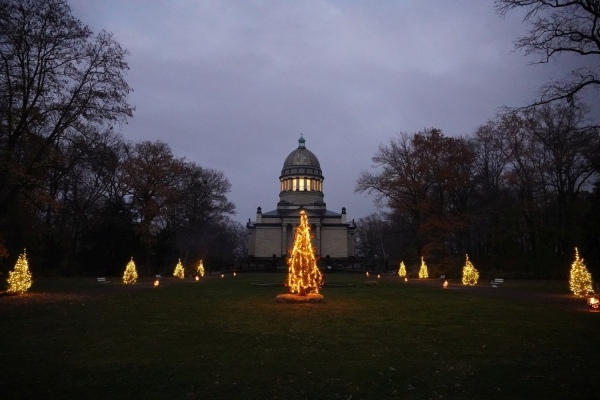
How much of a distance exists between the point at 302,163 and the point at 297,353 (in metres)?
75.0

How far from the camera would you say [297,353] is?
8.94 meters

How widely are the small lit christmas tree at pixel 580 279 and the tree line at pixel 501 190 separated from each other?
1370 cm

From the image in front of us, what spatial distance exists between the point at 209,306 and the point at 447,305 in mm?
9446

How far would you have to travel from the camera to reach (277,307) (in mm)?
16438

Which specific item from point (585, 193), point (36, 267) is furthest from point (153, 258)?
point (585, 193)

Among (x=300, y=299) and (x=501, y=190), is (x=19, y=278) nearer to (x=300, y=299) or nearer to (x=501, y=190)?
(x=300, y=299)

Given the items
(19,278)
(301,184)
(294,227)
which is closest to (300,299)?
(19,278)

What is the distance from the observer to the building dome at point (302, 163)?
3234 inches

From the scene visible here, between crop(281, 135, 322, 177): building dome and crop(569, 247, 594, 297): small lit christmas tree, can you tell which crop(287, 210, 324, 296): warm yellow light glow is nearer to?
crop(569, 247, 594, 297): small lit christmas tree

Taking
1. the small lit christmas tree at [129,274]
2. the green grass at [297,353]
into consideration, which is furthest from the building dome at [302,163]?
the green grass at [297,353]

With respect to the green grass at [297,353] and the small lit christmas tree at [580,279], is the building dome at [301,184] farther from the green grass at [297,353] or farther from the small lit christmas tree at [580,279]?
the green grass at [297,353]

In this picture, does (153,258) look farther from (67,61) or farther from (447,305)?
(447,305)

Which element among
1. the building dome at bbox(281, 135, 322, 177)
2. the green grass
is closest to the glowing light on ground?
the green grass

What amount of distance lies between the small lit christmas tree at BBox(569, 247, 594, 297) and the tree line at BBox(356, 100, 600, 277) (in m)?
13.7
